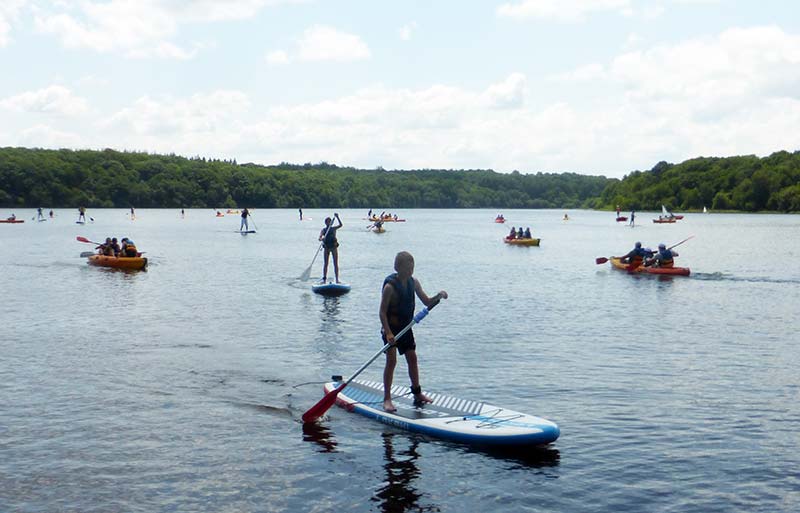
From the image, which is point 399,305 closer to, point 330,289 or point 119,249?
point 330,289

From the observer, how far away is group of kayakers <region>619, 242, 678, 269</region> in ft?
138

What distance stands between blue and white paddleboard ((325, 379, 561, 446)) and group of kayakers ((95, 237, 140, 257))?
95.8ft

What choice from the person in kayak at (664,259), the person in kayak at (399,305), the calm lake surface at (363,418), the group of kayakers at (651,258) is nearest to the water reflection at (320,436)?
the calm lake surface at (363,418)

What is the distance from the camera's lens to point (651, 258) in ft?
140

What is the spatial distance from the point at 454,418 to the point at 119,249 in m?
34.5

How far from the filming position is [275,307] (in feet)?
92.9

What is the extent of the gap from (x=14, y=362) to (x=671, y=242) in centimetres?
7546

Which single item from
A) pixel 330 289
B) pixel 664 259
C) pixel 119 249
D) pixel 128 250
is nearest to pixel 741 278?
pixel 664 259

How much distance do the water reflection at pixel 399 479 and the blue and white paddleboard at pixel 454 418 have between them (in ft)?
1.42

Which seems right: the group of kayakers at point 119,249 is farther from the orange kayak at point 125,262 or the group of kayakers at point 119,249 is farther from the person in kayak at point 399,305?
the person in kayak at point 399,305

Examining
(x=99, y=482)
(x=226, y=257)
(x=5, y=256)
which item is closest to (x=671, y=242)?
(x=226, y=257)

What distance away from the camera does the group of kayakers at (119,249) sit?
41.0 meters

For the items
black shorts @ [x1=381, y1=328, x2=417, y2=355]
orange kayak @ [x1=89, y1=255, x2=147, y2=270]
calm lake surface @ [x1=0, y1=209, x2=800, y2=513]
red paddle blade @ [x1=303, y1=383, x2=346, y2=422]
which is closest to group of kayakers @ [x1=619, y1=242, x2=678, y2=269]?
calm lake surface @ [x1=0, y1=209, x2=800, y2=513]

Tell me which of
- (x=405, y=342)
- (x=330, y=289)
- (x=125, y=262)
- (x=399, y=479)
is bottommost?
(x=399, y=479)
